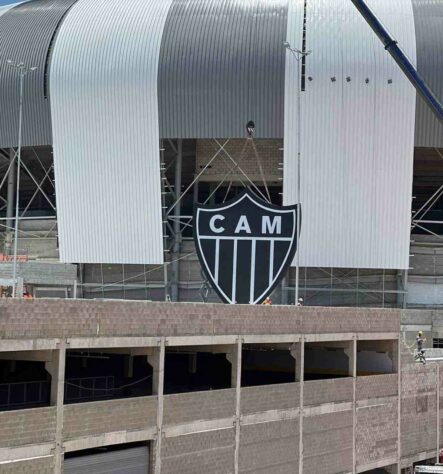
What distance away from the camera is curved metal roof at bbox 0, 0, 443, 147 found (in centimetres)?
4375

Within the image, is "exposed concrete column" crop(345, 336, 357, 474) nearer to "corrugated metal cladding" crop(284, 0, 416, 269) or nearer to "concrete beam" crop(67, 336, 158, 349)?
"concrete beam" crop(67, 336, 158, 349)

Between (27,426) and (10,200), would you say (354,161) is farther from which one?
(27,426)

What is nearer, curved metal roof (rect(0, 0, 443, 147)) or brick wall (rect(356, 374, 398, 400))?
brick wall (rect(356, 374, 398, 400))

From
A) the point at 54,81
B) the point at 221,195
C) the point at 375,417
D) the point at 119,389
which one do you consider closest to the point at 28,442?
the point at 119,389

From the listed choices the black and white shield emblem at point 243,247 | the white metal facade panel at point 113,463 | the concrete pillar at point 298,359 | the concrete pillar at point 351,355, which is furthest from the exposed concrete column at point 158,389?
the black and white shield emblem at point 243,247

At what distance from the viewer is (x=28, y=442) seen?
60.2 feet

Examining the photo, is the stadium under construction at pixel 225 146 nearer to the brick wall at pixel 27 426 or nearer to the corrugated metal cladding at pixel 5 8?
the corrugated metal cladding at pixel 5 8

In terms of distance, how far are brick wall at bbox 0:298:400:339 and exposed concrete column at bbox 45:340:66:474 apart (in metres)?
0.45

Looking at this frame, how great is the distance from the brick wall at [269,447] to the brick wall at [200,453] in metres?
0.59

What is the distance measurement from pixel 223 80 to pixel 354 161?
7.27m

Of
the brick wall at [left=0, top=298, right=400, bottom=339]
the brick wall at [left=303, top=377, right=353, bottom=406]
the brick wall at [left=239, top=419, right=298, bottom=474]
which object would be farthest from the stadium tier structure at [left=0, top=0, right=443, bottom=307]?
the brick wall at [left=239, top=419, right=298, bottom=474]

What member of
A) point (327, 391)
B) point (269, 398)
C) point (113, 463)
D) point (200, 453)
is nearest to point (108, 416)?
point (113, 463)

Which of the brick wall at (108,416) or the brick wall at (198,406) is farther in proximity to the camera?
the brick wall at (198,406)

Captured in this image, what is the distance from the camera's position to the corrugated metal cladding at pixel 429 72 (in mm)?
44062
